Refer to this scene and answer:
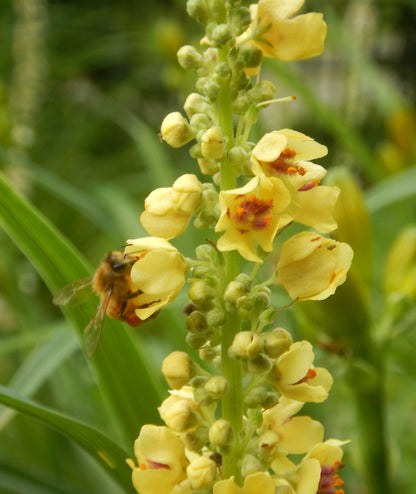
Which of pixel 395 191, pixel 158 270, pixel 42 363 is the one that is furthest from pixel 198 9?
pixel 395 191

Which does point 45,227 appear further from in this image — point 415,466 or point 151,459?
point 415,466

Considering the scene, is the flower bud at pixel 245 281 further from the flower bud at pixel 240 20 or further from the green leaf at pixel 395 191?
the green leaf at pixel 395 191

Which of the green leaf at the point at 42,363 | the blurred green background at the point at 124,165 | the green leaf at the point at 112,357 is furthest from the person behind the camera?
the blurred green background at the point at 124,165

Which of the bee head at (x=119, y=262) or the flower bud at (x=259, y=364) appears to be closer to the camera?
the flower bud at (x=259, y=364)

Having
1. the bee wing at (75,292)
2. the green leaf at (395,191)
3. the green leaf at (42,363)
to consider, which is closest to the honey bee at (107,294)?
the bee wing at (75,292)

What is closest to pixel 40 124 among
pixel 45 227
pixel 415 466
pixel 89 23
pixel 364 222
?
pixel 89 23
